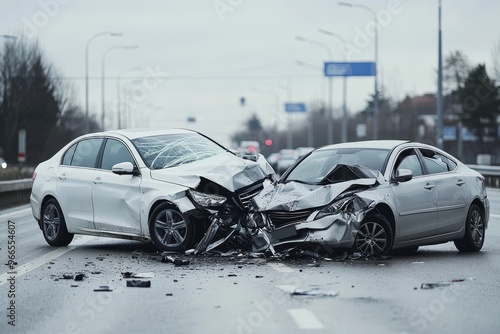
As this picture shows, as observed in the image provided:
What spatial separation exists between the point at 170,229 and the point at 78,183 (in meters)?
2.04

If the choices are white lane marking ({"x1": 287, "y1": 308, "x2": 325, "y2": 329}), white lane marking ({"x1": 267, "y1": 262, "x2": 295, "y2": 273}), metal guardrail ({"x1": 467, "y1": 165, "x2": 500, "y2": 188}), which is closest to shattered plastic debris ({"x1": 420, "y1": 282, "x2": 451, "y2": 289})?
white lane marking ({"x1": 267, "y1": 262, "x2": 295, "y2": 273})

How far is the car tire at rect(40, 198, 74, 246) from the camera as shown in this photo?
592 inches

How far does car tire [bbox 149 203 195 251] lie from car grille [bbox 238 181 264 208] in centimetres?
73

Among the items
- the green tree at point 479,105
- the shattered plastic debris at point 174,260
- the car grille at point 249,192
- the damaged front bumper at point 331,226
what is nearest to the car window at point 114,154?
the car grille at point 249,192

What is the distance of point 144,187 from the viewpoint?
1371 cm

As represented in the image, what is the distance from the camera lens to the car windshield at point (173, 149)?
46.6ft

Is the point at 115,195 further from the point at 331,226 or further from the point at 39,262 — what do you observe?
the point at 331,226

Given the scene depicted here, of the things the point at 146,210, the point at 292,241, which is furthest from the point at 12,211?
the point at 292,241

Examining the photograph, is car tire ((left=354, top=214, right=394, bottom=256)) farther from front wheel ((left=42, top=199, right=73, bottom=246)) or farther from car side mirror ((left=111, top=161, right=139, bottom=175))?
front wheel ((left=42, top=199, right=73, bottom=246))

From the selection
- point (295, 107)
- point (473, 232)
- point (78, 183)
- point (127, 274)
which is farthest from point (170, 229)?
point (295, 107)

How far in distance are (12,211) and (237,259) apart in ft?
46.2

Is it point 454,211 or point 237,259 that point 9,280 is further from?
point 454,211

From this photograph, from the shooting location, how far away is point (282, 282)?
10.4 m

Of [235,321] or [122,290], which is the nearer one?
[235,321]
